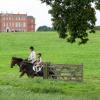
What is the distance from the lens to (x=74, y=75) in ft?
115

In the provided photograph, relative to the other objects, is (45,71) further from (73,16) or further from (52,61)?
(52,61)

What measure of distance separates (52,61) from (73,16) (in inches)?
1227

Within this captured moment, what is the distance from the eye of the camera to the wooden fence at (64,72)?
35094 mm

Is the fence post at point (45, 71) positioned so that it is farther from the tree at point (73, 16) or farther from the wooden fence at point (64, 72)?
the tree at point (73, 16)

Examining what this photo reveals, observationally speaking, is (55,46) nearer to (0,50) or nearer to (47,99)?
(0,50)

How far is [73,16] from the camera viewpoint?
2611 cm

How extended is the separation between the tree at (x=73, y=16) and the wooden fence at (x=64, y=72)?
783 centimetres

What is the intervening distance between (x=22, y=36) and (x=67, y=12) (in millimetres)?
70897

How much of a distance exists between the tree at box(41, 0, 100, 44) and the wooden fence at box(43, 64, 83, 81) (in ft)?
25.7

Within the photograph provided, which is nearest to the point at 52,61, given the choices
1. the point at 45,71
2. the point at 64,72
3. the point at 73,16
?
the point at 64,72

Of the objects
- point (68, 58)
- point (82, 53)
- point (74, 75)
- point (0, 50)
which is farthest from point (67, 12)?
point (0, 50)

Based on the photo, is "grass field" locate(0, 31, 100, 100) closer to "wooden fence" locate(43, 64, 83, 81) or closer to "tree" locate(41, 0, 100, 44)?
"wooden fence" locate(43, 64, 83, 81)

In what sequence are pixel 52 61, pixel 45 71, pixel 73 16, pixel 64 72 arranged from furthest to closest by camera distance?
pixel 52 61
pixel 64 72
pixel 45 71
pixel 73 16

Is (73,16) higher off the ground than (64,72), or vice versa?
(73,16)
